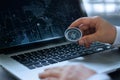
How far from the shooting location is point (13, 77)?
73cm

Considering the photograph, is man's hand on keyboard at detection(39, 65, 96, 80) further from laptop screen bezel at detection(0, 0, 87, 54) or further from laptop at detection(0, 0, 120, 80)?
laptop screen bezel at detection(0, 0, 87, 54)

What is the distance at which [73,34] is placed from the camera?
0.90 meters

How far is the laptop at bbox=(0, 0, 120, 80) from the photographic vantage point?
30.8 inches

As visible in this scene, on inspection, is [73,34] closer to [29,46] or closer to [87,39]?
[87,39]

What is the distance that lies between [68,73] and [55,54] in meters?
0.26

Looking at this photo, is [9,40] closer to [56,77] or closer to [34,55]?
[34,55]

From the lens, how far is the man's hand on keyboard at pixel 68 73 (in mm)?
607

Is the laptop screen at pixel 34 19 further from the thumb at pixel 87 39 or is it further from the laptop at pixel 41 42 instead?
the thumb at pixel 87 39

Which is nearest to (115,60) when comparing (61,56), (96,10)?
(61,56)

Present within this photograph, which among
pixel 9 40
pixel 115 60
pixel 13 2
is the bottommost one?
pixel 115 60

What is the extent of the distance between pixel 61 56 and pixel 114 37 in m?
0.25

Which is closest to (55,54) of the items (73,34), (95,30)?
(73,34)

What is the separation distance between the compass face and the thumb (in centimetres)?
2

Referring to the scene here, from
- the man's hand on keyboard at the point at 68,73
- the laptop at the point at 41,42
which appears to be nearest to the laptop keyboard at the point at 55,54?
the laptop at the point at 41,42
